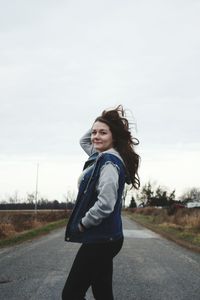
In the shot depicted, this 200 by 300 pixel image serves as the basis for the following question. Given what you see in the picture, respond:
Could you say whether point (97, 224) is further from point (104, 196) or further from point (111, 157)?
point (111, 157)

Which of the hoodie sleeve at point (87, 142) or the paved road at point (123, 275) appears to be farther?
the paved road at point (123, 275)

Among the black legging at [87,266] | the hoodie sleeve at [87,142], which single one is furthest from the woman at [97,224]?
the hoodie sleeve at [87,142]

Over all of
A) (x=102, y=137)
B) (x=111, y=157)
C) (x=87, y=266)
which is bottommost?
(x=87, y=266)

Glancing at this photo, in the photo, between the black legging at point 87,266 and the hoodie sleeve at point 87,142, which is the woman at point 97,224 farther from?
the hoodie sleeve at point 87,142

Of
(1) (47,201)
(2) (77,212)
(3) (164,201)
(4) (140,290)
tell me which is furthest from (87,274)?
(1) (47,201)

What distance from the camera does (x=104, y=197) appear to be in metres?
2.95

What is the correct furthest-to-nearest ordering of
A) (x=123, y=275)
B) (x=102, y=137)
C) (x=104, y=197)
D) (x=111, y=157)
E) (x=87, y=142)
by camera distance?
(x=123, y=275), (x=87, y=142), (x=102, y=137), (x=111, y=157), (x=104, y=197)

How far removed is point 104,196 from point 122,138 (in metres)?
0.54

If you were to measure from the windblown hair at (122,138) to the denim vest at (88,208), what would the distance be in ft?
0.46

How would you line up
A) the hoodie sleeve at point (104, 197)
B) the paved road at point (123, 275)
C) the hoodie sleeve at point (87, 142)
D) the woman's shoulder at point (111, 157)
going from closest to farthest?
1. the hoodie sleeve at point (104, 197)
2. the woman's shoulder at point (111, 157)
3. the hoodie sleeve at point (87, 142)
4. the paved road at point (123, 275)

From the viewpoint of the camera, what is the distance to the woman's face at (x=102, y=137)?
3.28 meters

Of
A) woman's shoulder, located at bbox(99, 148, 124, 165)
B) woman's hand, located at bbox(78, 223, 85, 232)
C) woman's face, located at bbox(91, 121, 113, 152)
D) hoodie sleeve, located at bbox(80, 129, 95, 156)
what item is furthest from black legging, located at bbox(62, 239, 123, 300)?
hoodie sleeve, located at bbox(80, 129, 95, 156)

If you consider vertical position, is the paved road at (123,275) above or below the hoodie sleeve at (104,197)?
below

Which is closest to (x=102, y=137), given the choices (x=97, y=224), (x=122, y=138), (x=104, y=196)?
(x=122, y=138)
